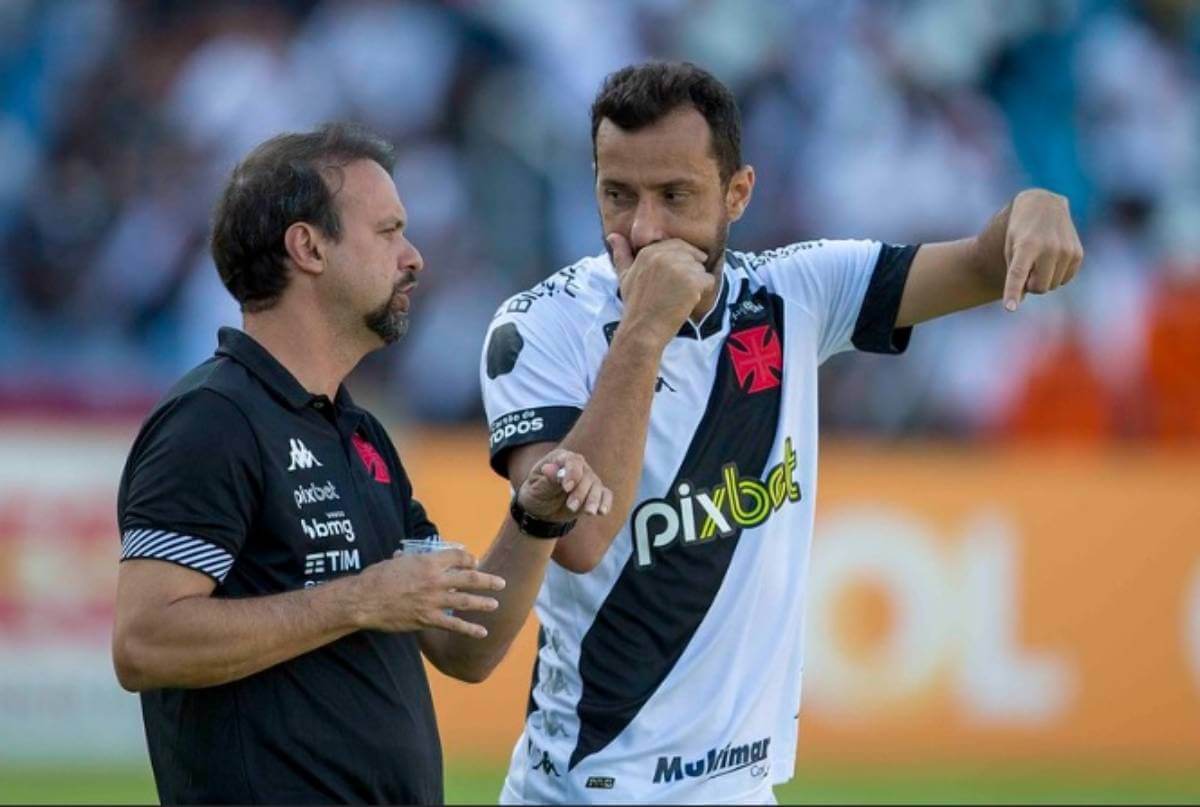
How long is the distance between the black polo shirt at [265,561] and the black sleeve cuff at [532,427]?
0.45m

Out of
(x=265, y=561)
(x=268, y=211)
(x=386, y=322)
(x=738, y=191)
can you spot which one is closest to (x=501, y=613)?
(x=265, y=561)

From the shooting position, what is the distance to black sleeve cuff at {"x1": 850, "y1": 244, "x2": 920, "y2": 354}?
17.9 ft

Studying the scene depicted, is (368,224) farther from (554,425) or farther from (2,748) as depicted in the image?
(2,748)

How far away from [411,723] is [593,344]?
1.17 metres

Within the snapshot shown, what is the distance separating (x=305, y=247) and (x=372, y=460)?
606mm

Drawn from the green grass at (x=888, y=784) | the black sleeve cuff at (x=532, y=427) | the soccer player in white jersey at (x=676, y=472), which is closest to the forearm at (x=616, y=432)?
the soccer player in white jersey at (x=676, y=472)

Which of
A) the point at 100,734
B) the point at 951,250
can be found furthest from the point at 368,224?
the point at 100,734

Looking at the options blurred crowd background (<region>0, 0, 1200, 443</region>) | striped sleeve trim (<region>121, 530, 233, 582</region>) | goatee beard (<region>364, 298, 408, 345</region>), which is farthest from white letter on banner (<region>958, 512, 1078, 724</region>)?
striped sleeve trim (<region>121, 530, 233, 582</region>)

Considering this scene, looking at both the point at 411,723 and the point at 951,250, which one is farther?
the point at 951,250

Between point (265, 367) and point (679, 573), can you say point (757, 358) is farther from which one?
point (265, 367)

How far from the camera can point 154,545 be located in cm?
430

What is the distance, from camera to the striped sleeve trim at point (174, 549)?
429 cm

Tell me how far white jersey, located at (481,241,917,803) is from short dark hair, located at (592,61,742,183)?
455 mm

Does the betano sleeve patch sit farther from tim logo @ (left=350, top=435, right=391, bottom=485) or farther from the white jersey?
tim logo @ (left=350, top=435, right=391, bottom=485)
